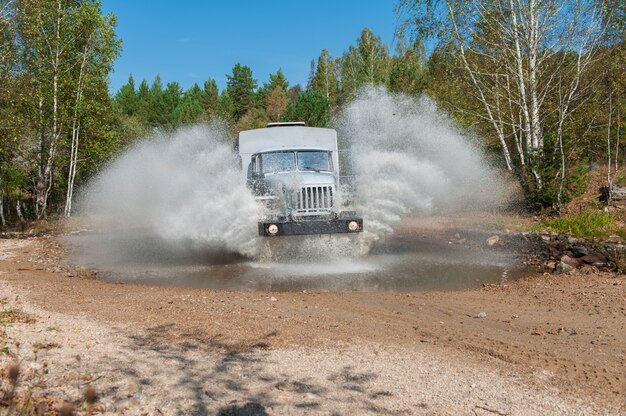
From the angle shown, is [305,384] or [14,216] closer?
[305,384]

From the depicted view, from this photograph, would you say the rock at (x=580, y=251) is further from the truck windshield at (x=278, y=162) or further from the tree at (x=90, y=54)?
the tree at (x=90, y=54)

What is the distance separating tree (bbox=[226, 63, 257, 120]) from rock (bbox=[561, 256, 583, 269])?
6950cm

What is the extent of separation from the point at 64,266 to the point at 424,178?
1020cm

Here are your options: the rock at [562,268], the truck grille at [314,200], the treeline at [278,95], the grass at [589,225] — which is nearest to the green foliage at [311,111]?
the treeline at [278,95]

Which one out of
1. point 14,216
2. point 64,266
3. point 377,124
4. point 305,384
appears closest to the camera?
point 305,384

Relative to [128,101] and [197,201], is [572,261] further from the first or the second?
[128,101]

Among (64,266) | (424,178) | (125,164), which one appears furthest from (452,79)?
(125,164)

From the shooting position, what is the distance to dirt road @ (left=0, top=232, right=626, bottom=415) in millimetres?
4340

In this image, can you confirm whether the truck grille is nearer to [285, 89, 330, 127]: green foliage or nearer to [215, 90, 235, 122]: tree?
[285, 89, 330, 127]: green foliage

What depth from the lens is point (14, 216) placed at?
34.2 meters

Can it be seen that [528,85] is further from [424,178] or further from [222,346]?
[222,346]

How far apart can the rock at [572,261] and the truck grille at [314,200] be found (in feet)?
18.0

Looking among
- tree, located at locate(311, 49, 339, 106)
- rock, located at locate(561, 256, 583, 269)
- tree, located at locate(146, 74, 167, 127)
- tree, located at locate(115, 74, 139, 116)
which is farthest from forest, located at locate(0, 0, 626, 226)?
tree, located at locate(311, 49, 339, 106)

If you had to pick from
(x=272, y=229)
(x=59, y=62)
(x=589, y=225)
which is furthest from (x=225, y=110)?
(x=272, y=229)
